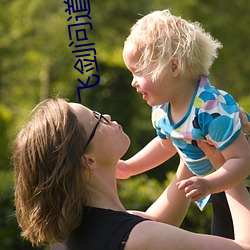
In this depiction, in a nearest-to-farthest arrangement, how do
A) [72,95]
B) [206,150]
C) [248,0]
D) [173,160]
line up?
1. [206,150]
2. [173,160]
3. [72,95]
4. [248,0]

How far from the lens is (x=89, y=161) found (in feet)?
9.19

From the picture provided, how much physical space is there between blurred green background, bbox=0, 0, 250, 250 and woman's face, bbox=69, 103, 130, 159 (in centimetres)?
721

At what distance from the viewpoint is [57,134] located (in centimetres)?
276

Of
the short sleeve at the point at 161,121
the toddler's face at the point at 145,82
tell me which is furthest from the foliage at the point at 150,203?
the toddler's face at the point at 145,82

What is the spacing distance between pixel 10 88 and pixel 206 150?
11031mm

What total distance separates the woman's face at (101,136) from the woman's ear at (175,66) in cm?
33

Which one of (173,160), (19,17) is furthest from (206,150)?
(19,17)

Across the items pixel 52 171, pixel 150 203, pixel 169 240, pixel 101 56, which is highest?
pixel 101 56

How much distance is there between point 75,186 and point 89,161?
0.11m

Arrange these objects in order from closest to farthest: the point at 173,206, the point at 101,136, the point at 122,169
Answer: the point at 101,136 < the point at 173,206 < the point at 122,169

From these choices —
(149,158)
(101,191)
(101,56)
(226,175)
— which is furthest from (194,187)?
(101,56)

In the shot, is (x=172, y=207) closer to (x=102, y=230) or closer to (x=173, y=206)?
(x=173, y=206)

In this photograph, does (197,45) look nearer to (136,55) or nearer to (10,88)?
(136,55)

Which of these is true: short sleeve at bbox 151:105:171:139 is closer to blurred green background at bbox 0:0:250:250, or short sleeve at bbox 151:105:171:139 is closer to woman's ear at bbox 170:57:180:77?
woman's ear at bbox 170:57:180:77
